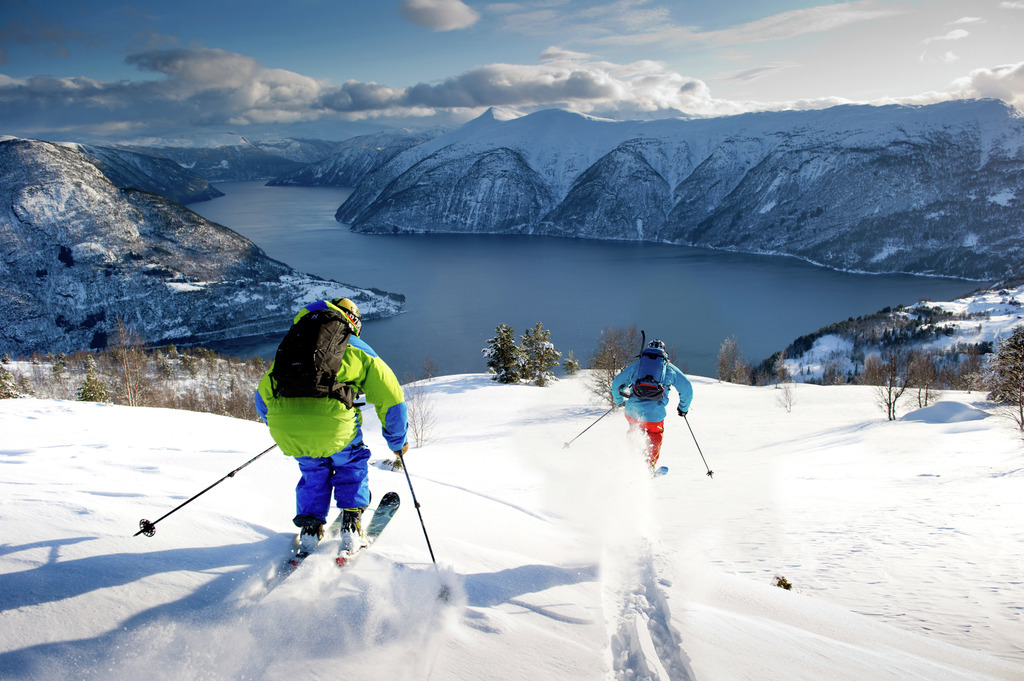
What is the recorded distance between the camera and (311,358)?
346 cm

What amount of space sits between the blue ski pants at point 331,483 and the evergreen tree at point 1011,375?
19190mm

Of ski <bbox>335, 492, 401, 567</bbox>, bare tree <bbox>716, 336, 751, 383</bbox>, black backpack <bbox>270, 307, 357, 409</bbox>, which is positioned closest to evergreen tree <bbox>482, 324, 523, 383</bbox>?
bare tree <bbox>716, 336, 751, 383</bbox>

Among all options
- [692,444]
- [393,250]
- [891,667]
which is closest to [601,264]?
[393,250]

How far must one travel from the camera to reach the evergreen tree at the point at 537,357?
41.4 meters

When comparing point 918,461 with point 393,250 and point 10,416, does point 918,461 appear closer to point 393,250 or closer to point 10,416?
point 10,416

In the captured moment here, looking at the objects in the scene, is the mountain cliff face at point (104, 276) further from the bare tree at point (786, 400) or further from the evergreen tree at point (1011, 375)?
the evergreen tree at point (1011, 375)

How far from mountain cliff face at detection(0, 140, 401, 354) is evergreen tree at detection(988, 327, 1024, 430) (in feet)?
327

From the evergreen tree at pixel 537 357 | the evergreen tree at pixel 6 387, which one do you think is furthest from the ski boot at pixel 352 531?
the evergreen tree at pixel 6 387

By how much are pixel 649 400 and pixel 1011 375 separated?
1756cm

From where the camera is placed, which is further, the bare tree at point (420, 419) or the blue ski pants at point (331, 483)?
the bare tree at point (420, 419)

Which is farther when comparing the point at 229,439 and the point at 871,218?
the point at 871,218

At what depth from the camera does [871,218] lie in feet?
644

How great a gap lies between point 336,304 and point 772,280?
526 ft

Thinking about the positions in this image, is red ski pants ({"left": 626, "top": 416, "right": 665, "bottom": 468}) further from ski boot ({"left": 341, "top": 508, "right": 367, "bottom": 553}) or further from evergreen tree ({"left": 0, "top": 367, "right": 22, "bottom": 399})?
evergreen tree ({"left": 0, "top": 367, "right": 22, "bottom": 399})
